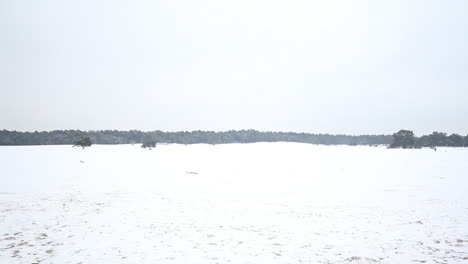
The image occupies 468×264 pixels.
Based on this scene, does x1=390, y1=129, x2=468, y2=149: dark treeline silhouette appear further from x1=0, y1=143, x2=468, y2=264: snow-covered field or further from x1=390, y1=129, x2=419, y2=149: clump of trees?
x1=0, y1=143, x2=468, y2=264: snow-covered field

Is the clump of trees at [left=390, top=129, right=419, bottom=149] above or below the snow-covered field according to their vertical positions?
above

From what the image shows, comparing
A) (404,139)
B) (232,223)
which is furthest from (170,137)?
(232,223)

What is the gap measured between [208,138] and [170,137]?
633 inches

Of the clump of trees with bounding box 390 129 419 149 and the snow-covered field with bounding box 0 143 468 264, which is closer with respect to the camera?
the snow-covered field with bounding box 0 143 468 264

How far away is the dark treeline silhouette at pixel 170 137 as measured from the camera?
93188 millimetres

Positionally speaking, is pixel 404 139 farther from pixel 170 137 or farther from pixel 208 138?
pixel 170 137

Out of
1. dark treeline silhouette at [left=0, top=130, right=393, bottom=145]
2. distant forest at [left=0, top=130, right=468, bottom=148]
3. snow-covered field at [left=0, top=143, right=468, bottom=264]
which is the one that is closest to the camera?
snow-covered field at [left=0, top=143, right=468, bottom=264]

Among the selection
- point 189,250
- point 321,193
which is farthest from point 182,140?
point 189,250

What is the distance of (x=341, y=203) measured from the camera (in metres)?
14.6

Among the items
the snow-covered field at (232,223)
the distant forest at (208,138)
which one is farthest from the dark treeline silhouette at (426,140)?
the snow-covered field at (232,223)

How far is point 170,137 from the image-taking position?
109 m

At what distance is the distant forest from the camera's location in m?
82.1

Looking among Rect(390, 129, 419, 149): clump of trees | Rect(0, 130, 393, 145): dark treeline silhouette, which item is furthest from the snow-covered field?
Rect(0, 130, 393, 145): dark treeline silhouette

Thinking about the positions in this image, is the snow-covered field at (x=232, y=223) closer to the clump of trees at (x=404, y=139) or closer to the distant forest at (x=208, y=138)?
the clump of trees at (x=404, y=139)
